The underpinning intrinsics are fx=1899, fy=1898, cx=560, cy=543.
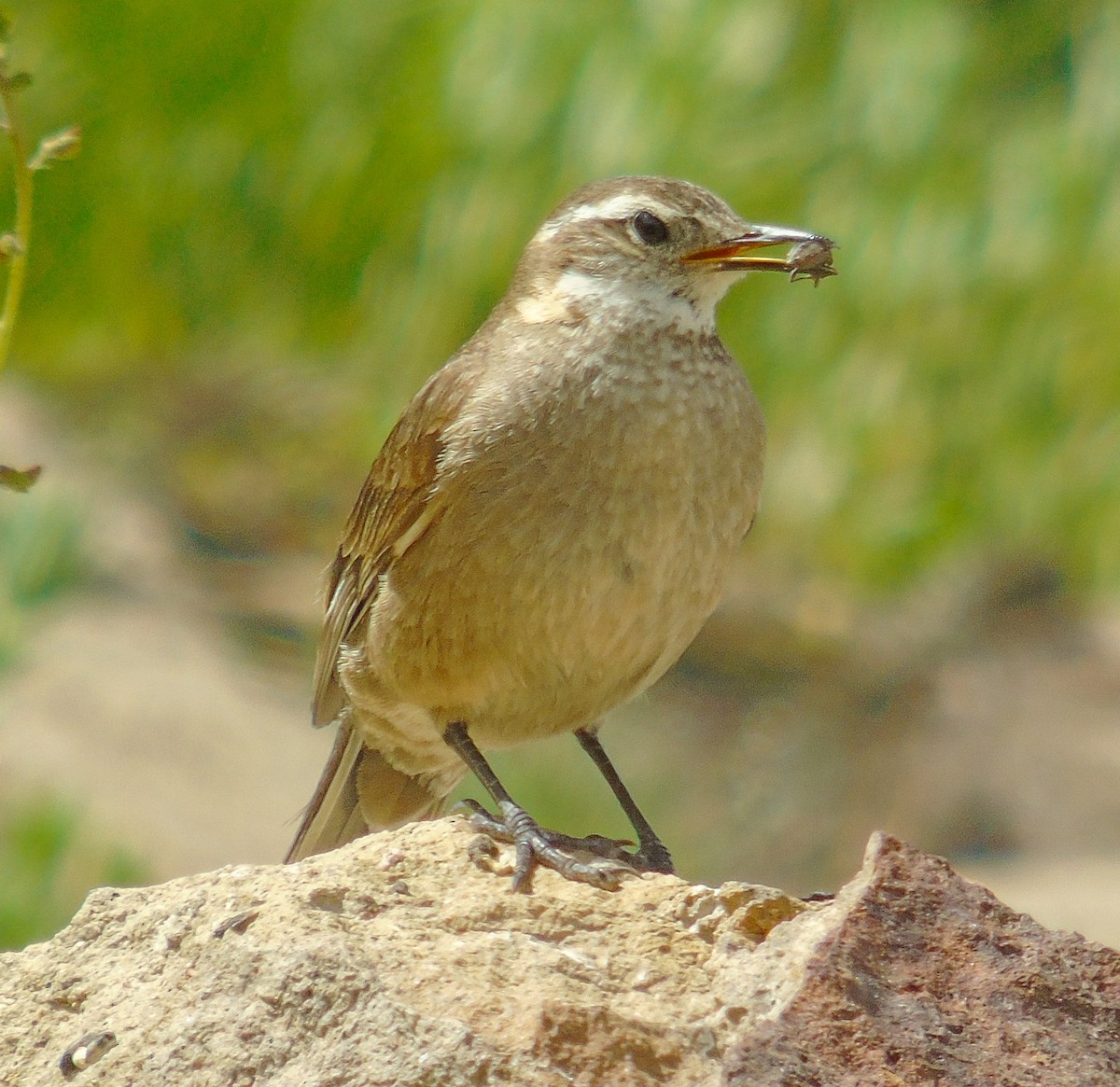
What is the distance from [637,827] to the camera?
4.81 m

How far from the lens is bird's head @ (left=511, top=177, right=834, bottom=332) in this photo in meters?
4.84

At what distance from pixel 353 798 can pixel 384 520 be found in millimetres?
823

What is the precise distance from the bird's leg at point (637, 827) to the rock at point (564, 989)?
781mm

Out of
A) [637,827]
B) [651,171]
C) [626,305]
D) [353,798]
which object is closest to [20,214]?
[626,305]

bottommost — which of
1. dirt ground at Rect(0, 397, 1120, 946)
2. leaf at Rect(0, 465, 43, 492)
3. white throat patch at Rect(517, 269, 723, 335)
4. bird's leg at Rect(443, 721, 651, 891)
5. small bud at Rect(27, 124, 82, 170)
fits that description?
leaf at Rect(0, 465, 43, 492)

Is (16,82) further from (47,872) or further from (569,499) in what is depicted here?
(47,872)

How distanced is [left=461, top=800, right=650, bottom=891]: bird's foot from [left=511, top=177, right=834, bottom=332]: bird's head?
4.62 feet

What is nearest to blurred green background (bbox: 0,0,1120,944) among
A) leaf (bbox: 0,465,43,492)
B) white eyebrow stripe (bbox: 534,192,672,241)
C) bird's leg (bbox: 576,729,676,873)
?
white eyebrow stripe (bbox: 534,192,672,241)

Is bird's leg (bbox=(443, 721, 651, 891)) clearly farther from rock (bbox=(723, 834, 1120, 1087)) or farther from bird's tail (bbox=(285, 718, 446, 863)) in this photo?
bird's tail (bbox=(285, 718, 446, 863))

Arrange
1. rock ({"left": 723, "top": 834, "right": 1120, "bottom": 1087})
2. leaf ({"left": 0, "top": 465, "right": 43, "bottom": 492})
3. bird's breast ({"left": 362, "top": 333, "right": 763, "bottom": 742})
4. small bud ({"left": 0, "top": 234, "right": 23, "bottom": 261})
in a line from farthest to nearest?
bird's breast ({"left": 362, "top": 333, "right": 763, "bottom": 742})
small bud ({"left": 0, "top": 234, "right": 23, "bottom": 261})
leaf ({"left": 0, "top": 465, "right": 43, "bottom": 492})
rock ({"left": 723, "top": 834, "right": 1120, "bottom": 1087})

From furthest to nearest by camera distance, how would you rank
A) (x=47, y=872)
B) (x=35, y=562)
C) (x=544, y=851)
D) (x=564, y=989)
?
(x=47, y=872), (x=35, y=562), (x=544, y=851), (x=564, y=989)

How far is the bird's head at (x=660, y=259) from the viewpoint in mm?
4840

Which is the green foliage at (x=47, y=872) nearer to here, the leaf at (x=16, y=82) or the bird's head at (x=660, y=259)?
the bird's head at (x=660, y=259)

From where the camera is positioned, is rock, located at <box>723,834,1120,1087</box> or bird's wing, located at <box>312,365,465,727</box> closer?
rock, located at <box>723,834,1120,1087</box>
